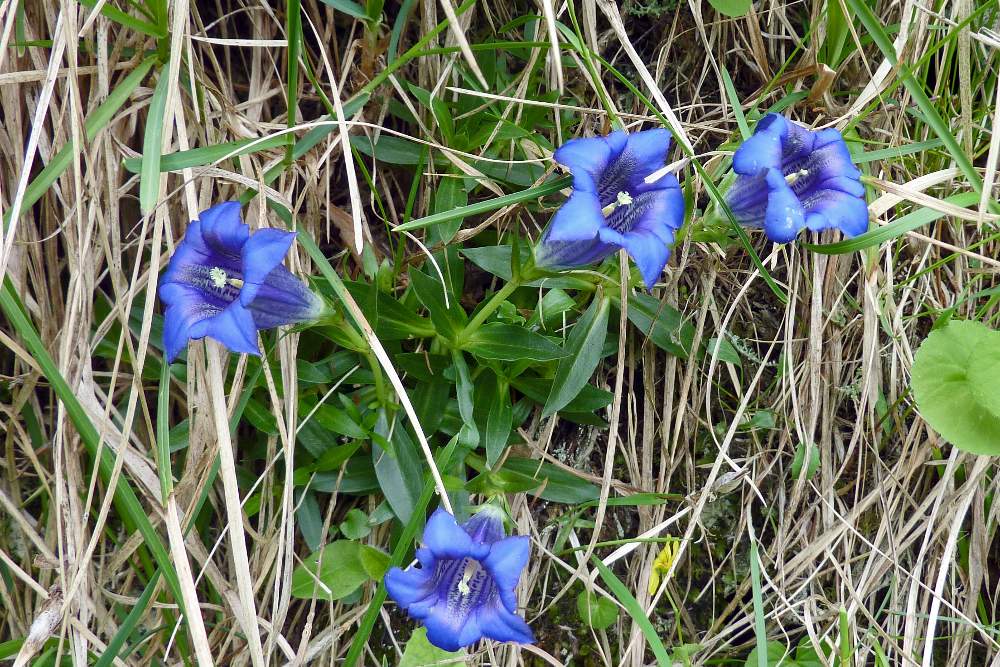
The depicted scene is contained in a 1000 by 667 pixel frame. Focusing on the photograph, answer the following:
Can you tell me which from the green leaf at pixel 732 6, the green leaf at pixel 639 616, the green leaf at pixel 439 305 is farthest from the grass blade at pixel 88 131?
the green leaf at pixel 639 616

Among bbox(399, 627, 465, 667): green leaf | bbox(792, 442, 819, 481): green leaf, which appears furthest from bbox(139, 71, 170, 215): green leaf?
bbox(792, 442, 819, 481): green leaf

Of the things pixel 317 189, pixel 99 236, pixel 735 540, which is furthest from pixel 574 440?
pixel 99 236

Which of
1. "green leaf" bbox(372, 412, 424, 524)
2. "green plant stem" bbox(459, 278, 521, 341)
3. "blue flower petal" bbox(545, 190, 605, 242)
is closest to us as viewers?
"blue flower petal" bbox(545, 190, 605, 242)

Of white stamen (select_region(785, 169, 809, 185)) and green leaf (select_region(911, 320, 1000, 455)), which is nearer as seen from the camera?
white stamen (select_region(785, 169, 809, 185))

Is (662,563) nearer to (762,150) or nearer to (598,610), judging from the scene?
(598,610)

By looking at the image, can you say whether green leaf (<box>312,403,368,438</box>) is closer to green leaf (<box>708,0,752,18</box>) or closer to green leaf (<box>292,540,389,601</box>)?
green leaf (<box>292,540,389,601</box>)

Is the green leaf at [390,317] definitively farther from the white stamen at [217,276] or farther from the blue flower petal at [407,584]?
the blue flower petal at [407,584]

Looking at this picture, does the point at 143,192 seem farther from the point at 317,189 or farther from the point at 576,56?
the point at 576,56
